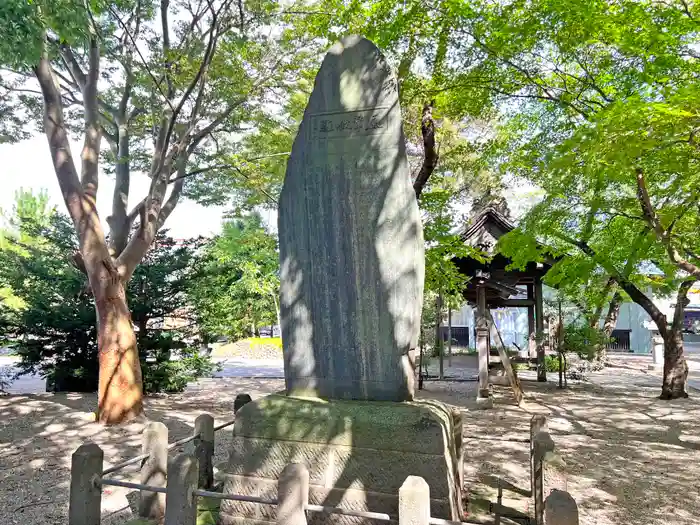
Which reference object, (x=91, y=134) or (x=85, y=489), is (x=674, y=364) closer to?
(x=85, y=489)

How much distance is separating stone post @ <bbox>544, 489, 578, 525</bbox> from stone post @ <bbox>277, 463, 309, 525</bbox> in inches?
52.0

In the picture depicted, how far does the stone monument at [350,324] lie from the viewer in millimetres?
3393

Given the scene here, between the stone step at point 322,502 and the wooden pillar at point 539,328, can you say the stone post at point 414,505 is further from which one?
the wooden pillar at point 539,328

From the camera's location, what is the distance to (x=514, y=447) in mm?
7512

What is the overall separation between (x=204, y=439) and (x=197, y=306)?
29.4 feet

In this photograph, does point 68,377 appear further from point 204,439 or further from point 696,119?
point 696,119

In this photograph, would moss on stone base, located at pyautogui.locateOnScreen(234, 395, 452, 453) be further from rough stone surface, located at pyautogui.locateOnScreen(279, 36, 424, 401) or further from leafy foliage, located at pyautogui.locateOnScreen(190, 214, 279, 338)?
leafy foliage, located at pyautogui.locateOnScreen(190, 214, 279, 338)

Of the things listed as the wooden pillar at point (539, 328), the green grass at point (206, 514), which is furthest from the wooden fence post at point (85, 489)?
the wooden pillar at point (539, 328)

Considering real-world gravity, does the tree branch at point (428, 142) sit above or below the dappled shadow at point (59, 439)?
above

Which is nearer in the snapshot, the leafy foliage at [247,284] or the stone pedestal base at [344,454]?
the stone pedestal base at [344,454]

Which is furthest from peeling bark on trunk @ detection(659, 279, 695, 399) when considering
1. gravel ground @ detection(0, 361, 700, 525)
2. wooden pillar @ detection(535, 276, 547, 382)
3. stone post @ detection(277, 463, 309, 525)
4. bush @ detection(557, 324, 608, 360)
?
stone post @ detection(277, 463, 309, 525)

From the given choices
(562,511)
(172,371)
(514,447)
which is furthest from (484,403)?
(562,511)

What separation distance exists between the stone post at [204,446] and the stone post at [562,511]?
9.70ft

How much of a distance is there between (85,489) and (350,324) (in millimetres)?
2133
